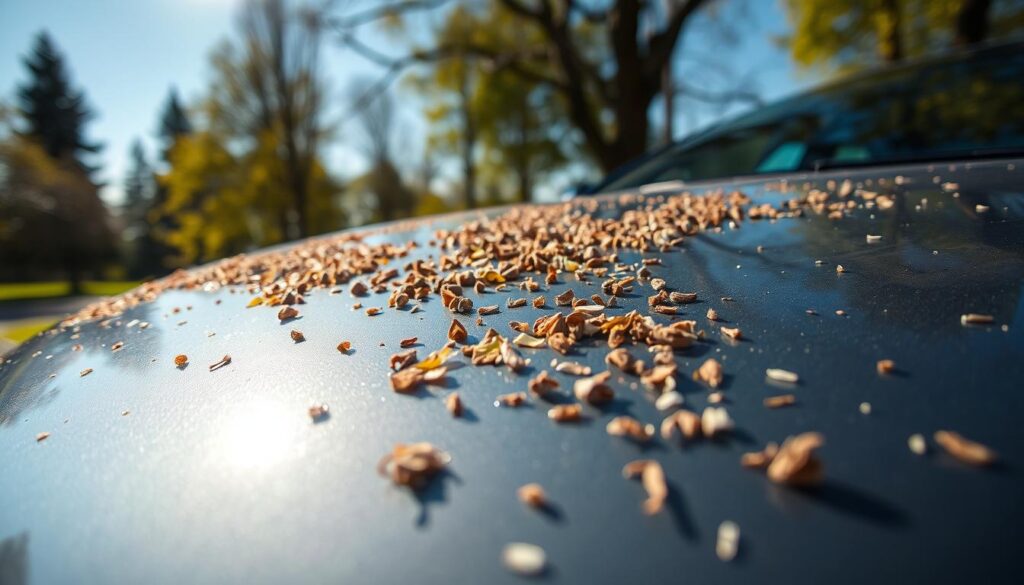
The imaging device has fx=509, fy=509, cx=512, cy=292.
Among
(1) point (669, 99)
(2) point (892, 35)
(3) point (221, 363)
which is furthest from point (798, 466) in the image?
(2) point (892, 35)

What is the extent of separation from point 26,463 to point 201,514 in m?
0.31

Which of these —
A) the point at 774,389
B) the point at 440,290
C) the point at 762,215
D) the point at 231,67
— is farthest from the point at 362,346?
the point at 231,67

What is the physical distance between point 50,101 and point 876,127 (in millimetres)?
34632

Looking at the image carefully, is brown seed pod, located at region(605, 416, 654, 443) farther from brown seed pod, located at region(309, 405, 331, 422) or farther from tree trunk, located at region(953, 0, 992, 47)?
tree trunk, located at region(953, 0, 992, 47)

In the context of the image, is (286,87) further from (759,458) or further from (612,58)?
(759,458)

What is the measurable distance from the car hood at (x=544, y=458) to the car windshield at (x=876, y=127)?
47.0 inches

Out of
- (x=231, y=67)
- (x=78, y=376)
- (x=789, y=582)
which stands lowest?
(x=789, y=582)

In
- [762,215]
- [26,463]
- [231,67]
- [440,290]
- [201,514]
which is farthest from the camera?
[231,67]

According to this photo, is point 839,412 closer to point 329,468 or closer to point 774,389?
point 774,389

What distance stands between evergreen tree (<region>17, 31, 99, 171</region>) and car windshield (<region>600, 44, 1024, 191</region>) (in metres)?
31.9

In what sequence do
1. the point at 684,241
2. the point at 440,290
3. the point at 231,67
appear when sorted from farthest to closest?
the point at 231,67
the point at 684,241
the point at 440,290

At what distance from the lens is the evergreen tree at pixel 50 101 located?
81.5 feet

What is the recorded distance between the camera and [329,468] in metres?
0.49

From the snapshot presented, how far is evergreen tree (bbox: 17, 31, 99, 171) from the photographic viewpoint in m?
24.8
